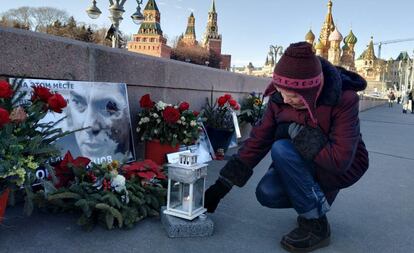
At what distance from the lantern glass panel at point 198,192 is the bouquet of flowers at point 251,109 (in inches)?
187

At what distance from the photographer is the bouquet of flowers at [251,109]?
7.71m

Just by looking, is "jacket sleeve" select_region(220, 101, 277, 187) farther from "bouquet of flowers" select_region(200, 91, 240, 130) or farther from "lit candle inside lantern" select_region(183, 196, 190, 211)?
"bouquet of flowers" select_region(200, 91, 240, 130)

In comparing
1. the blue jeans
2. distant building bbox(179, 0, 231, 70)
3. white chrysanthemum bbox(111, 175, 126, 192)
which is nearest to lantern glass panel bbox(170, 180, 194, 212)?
white chrysanthemum bbox(111, 175, 126, 192)

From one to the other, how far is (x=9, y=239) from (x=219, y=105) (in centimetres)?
423

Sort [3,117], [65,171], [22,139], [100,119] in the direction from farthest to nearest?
[100,119], [65,171], [22,139], [3,117]

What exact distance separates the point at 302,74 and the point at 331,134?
420mm

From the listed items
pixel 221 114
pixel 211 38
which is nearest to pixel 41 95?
pixel 221 114

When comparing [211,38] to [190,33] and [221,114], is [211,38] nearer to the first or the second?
[190,33]

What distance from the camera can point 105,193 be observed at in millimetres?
2965

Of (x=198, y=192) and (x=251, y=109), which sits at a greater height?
(x=251, y=109)

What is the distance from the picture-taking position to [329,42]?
292ft

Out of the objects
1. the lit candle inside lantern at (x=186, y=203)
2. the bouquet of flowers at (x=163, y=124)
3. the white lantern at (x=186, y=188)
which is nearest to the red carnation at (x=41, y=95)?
the white lantern at (x=186, y=188)

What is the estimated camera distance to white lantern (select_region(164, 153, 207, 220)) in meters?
2.82

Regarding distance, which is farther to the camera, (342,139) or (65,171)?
(65,171)
